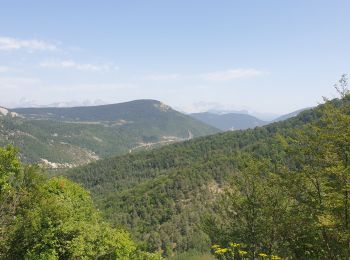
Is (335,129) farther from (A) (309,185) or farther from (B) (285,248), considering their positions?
(B) (285,248)

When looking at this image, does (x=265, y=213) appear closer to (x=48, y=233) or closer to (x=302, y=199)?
(x=302, y=199)

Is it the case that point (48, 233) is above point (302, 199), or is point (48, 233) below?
below

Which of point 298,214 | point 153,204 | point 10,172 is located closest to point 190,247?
point 153,204

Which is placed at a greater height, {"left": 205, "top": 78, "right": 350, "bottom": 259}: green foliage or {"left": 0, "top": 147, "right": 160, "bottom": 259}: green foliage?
{"left": 205, "top": 78, "right": 350, "bottom": 259}: green foliage

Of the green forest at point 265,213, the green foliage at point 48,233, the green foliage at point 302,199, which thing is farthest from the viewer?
the green foliage at point 48,233

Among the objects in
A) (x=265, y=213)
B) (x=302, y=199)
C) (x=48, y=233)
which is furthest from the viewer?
(x=48, y=233)

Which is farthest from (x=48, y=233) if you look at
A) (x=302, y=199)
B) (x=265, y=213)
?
(x=302, y=199)

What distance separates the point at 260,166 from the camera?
Answer: 90.7ft

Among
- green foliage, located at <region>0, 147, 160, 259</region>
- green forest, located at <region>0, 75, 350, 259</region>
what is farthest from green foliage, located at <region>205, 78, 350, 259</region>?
green foliage, located at <region>0, 147, 160, 259</region>

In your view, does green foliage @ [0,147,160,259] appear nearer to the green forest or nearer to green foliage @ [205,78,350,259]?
the green forest

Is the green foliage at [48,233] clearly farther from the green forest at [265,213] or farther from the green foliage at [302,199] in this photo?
the green foliage at [302,199]

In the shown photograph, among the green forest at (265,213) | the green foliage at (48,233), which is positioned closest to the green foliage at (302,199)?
the green forest at (265,213)

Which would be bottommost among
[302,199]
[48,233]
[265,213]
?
[48,233]

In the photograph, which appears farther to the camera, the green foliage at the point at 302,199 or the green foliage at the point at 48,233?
the green foliage at the point at 48,233
